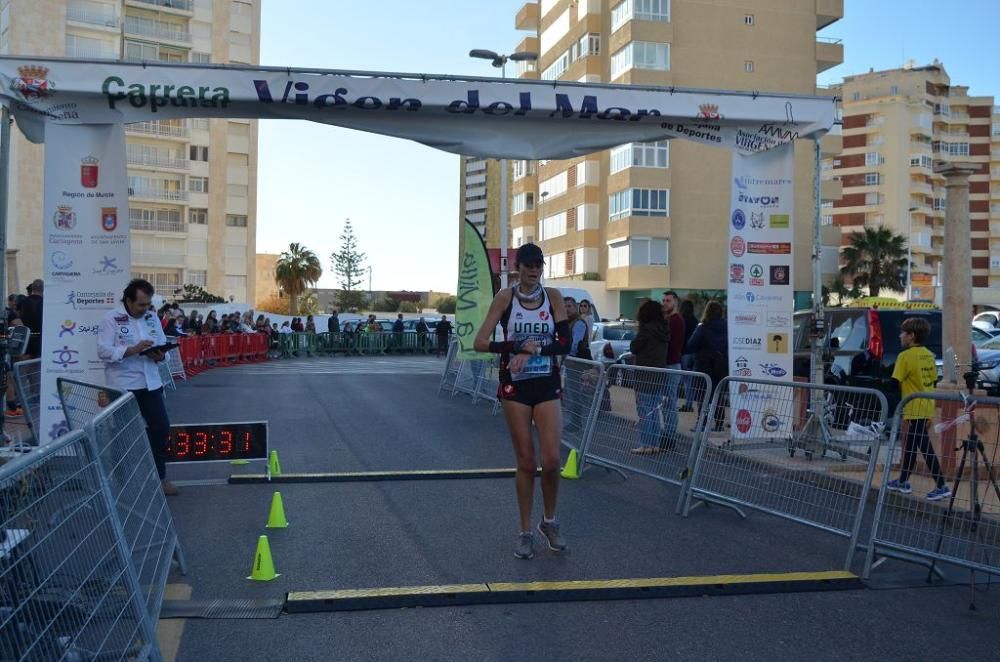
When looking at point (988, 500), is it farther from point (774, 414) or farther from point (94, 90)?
point (94, 90)

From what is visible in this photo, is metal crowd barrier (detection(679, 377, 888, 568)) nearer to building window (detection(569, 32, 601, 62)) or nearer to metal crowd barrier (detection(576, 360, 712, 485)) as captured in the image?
metal crowd barrier (detection(576, 360, 712, 485))

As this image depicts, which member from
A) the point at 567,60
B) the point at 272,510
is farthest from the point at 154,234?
the point at 272,510

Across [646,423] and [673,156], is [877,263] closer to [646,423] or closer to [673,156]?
[673,156]

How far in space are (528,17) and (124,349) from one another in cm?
6770

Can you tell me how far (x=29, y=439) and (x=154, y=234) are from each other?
2468 inches

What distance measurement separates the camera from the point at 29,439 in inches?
410

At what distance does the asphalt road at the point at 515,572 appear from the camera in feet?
16.4

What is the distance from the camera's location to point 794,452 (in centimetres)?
780

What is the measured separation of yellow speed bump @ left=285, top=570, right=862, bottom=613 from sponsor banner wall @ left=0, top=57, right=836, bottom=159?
5893mm

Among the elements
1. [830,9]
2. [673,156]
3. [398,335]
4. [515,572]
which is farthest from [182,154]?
[515,572]

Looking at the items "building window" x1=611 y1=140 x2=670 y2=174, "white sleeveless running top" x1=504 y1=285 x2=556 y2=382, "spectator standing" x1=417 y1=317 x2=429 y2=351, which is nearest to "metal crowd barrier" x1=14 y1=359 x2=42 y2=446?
"white sleeveless running top" x1=504 y1=285 x2=556 y2=382

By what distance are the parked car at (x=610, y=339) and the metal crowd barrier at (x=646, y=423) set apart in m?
14.5

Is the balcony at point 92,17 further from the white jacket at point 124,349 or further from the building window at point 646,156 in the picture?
the white jacket at point 124,349

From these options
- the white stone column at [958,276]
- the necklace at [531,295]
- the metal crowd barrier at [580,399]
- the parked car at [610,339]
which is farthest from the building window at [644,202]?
the necklace at [531,295]
